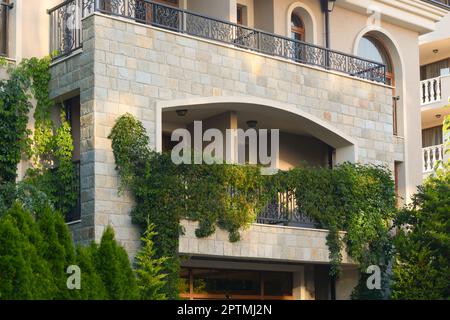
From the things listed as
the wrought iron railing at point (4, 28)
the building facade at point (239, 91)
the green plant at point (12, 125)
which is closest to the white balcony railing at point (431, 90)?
the building facade at point (239, 91)

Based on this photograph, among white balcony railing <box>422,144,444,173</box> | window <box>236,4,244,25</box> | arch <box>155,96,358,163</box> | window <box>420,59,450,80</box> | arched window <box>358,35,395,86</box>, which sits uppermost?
window <box>420,59,450,80</box>

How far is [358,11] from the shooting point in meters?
27.9

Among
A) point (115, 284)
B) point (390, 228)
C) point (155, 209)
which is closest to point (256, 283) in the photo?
point (390, 228)

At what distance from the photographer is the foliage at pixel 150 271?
64.4 feet

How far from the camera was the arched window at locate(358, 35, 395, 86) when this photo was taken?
93.4ft

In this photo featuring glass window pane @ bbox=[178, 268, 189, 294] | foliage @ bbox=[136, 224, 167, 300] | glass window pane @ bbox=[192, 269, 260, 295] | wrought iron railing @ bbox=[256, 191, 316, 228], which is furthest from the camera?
glass window pane @ bbox=[192, 269, 260, 295]

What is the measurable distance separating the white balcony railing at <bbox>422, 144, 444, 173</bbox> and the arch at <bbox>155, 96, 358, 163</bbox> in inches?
437

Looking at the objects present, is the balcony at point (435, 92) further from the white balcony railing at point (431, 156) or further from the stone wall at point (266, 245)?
the stone wall at point (266, 245)

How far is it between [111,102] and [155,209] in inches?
88.4

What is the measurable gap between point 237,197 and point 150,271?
2.67 meters

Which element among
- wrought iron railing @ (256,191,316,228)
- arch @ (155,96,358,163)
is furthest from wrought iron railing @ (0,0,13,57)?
wrought iron railing @ (256,191,316,228)

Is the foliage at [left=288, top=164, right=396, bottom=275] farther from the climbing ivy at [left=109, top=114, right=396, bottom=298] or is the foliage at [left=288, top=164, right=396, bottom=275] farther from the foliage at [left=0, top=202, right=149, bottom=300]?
the foliage at [left=0, top=202, right=149, bottom=300]

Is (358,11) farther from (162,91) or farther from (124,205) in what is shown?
(124,205)
